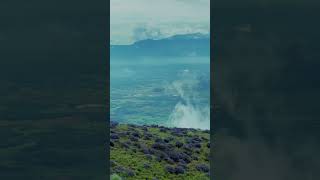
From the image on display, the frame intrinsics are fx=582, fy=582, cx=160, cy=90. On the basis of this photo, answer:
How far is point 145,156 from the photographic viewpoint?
1371 cm

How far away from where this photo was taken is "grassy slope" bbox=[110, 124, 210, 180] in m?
13.3

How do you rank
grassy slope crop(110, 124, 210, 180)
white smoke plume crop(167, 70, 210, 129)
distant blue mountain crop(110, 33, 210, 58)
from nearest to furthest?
grassy slope crop(110, 124, 210, 180), white smoke plume crop(167, 70, 210, 129), distant blue mountain crop(110, 33, 210, 58)

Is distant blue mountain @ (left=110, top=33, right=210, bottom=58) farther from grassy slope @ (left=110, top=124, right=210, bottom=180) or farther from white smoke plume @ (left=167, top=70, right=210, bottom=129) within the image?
grassy slope @ (left=110, top=124, right=210, bottom=180)

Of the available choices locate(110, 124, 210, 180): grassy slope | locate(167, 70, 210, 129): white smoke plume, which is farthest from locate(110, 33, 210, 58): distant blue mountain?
locate(110, 124, 210, 180): grassy slope

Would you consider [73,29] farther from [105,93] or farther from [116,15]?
[116,15]

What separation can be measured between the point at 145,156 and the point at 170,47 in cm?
286

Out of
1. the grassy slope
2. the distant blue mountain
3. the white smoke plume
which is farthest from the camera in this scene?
the distant blue mountain

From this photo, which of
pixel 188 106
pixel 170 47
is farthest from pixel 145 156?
pixel 170 47

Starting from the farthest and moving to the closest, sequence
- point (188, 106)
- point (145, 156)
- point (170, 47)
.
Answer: point (170, 47) < point (188, 106) < point (145, 156)

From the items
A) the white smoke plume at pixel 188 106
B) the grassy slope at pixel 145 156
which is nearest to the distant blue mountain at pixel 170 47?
the white smoke plume at pixel 188 106

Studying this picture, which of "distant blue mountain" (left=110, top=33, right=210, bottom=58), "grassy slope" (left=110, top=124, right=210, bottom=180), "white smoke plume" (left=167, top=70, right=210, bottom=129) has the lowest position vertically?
"grassy slope" (left=110, top=124, right=210, bottom=180)

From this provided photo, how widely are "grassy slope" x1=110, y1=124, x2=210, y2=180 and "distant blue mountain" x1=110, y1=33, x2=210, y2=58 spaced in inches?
78.5

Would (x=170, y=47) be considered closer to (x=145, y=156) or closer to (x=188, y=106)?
(x=188, y=106)
